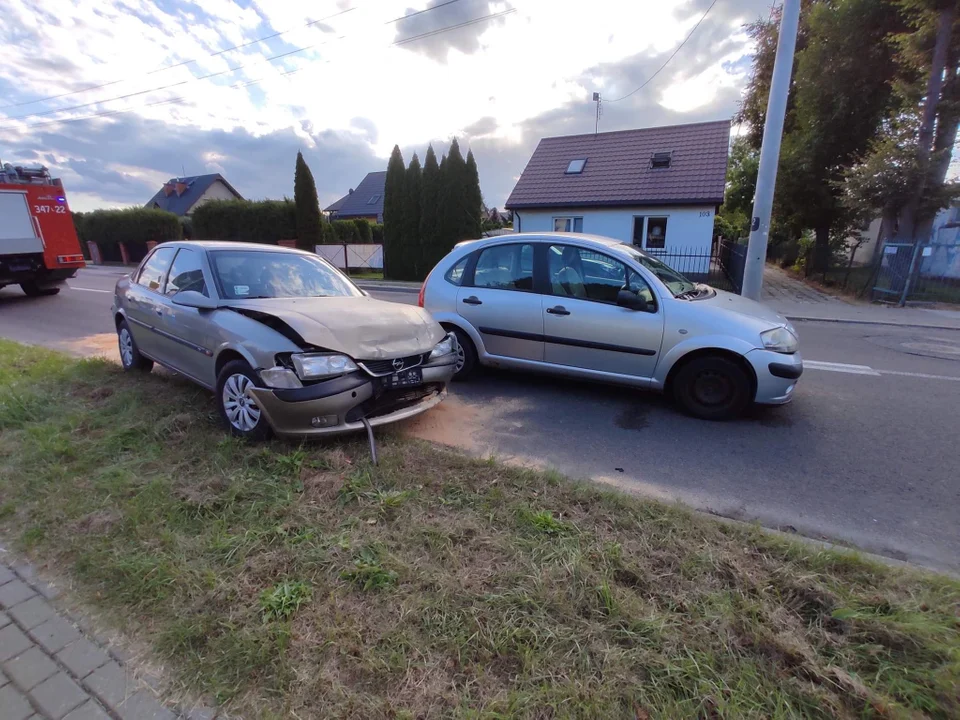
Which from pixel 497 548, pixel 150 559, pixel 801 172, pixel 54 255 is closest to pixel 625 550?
pixel 497 548

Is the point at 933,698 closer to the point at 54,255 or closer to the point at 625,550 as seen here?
the point at 625,550

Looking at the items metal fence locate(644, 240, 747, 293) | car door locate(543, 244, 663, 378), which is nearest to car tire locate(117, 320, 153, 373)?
car door locate(543, 244, 663, 378)

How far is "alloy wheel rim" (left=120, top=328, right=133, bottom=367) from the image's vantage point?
5.72 meters

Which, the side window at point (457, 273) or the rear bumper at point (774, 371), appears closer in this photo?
the rear bumper at point (774, 371)

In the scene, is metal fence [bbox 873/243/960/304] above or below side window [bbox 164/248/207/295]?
below

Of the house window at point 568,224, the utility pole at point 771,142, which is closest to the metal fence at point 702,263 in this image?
the house window at point 568,224

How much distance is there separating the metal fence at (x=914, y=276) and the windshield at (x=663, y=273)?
1093cm

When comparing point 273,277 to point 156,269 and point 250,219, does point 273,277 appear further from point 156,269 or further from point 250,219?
point 250,219

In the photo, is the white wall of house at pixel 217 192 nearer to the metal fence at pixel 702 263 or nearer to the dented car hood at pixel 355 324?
the metal fence at pixel 702 263

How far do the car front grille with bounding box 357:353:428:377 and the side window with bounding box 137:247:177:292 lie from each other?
289 cm

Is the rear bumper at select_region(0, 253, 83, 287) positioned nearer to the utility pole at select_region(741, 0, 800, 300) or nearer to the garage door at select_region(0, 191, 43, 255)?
the garage door at select_region(0, 191, 43, 255)

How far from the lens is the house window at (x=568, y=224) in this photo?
759 inches

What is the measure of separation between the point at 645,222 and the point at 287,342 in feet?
56.5

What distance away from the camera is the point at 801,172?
16.7 meters
